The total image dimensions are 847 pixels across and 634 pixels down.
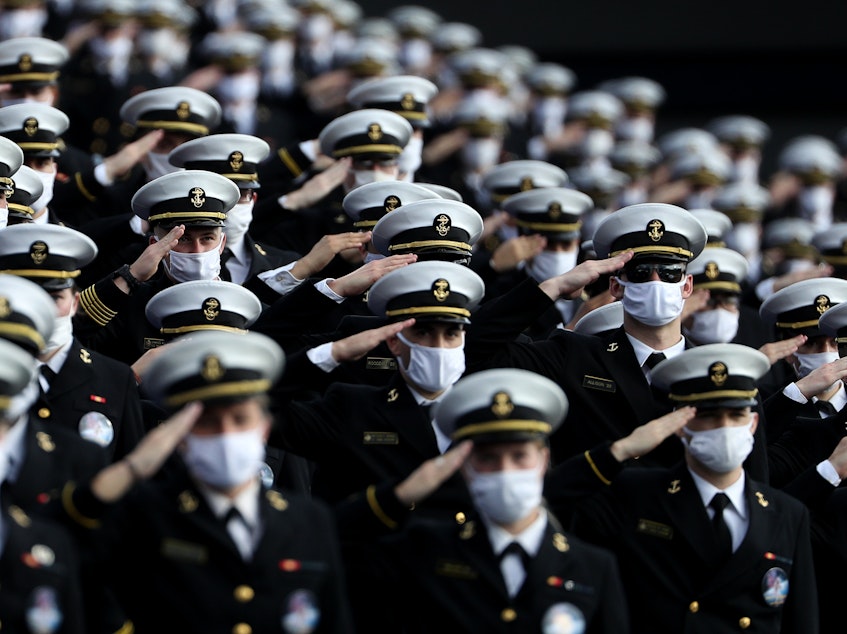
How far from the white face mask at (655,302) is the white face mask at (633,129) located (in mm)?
11303

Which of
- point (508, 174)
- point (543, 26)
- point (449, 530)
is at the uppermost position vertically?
point (449, 530)

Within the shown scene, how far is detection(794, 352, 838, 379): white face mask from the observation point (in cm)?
980

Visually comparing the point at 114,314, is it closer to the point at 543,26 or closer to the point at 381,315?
the point at 381,315

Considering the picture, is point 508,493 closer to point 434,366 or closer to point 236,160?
point 434,366

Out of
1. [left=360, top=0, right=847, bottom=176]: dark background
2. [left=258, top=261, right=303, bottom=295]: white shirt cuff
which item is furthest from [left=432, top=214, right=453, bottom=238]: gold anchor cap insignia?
[left=360, top=0, right=847, bottom=176]: dark background

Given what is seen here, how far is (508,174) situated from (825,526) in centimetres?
437

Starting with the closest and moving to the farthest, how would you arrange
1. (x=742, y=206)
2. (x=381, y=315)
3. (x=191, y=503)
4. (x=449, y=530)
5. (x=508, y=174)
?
(x=191, y=503), (x=449, y=530), (x=381, y=315), (x=508, y=174), (x=742, y=206)

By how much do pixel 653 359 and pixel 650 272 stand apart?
0.43 meters

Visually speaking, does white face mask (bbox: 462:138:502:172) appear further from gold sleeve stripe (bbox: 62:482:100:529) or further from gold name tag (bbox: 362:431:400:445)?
gold sleeve stripe (bbox: 62:482:100:529)

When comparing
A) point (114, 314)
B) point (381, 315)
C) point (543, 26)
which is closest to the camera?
point (381, 315)

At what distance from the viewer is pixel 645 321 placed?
8.91 meters

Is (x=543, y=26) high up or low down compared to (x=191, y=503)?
down

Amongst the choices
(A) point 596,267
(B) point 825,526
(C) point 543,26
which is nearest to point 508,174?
(A) point 596,267

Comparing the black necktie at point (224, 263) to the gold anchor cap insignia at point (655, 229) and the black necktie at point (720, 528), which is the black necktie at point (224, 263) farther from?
the black necktie at point (720, 528)
